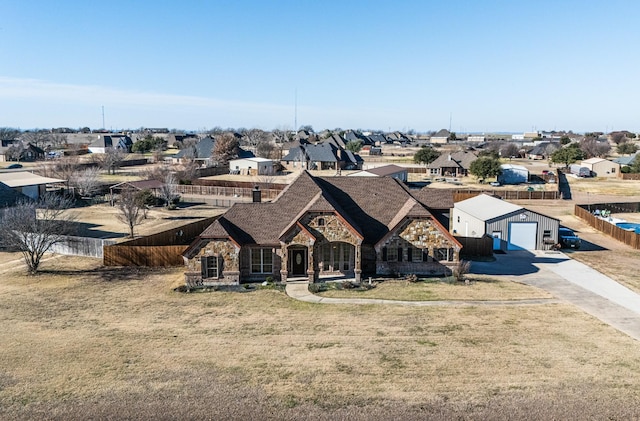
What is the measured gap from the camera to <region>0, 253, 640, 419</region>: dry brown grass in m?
14.9

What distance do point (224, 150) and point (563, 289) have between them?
79.5 meters

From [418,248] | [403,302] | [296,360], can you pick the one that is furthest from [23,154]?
[296,360]

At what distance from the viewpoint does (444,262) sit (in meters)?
29.6

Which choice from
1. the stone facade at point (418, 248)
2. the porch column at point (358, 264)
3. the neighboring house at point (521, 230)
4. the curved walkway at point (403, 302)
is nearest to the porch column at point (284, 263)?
the curved walkway at point (403, 302)

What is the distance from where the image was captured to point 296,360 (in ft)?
59.4

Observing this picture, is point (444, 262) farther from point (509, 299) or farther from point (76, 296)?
point (76, 296)

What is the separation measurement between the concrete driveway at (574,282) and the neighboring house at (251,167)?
57291mm

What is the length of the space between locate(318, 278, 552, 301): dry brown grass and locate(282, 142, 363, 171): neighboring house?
6703 centimetres

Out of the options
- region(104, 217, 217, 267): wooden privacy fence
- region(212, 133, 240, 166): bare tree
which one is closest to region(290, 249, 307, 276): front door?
region(104, 217, 217, 267): wooden privacy fence

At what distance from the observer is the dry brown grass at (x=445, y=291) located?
25.8 metres

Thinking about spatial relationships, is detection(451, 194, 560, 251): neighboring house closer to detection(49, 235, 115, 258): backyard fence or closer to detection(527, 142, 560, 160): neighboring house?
detection(49, 235, 115, 258): backyard fence

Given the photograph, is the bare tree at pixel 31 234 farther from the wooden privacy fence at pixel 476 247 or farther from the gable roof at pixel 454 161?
the gable roof at pixel 454 161

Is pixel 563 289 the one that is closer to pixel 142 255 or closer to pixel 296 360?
pixel 296 360

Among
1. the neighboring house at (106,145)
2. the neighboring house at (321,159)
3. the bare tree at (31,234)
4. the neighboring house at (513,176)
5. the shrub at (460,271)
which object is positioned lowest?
the shrub at (460,271)
